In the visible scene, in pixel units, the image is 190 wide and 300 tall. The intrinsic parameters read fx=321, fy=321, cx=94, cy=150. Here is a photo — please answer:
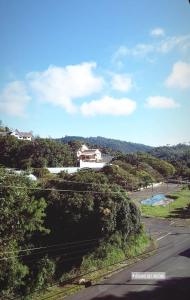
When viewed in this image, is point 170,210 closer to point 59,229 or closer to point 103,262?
point 103,262

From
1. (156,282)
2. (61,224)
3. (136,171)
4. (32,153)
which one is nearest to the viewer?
(156,282)

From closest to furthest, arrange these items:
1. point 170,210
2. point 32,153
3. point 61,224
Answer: point 61,224 < point 170,210 < point 32,153

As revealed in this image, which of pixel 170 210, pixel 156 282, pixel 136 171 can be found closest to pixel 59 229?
pixel 156 282

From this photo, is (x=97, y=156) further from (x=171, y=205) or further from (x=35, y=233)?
(x=35, y=233)

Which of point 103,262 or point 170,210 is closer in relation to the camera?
point 103,262

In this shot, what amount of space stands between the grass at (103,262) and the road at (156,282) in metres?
0.84

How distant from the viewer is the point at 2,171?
2480 cm

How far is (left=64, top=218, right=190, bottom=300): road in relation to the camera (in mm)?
24766

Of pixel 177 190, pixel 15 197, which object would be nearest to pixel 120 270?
pixel 15 197

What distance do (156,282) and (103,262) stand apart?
550 cm

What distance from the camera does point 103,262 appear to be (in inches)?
1205

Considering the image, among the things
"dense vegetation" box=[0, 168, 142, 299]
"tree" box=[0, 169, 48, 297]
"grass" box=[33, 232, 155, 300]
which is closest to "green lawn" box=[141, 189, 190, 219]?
"grass" box=[33, 232, 155, 300]

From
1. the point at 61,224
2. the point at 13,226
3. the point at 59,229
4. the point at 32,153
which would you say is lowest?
the point at 59,229

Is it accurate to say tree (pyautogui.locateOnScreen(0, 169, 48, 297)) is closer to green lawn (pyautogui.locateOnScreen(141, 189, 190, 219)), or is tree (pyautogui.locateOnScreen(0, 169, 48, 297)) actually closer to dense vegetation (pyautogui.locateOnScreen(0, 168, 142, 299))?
dense vegetation (pyautogui.locateOnScreen(0, 168, 142, 299))
